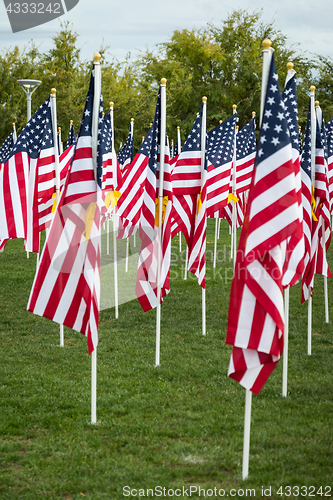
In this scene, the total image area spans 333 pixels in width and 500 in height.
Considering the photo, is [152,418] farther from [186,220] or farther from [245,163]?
[245,163]

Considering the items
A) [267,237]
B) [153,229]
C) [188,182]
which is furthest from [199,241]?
[267,237]

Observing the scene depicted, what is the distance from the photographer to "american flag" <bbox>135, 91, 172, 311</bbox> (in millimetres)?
7820

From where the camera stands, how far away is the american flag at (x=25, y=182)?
8320 mm

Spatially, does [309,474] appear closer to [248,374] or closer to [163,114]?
[248,374]

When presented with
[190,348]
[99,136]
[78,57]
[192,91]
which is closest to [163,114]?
[99,136]

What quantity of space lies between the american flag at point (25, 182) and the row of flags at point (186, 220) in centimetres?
2

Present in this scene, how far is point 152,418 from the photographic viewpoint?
20.3 feet

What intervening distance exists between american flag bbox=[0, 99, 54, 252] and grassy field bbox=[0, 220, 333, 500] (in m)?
2.03

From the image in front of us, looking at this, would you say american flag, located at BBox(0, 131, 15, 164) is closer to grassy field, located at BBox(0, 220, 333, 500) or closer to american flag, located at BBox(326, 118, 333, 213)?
grassy field, located at BBox(0, 220, 333, 500)

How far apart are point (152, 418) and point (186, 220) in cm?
385

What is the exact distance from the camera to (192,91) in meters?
43.6

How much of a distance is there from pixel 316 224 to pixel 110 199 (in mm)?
5238

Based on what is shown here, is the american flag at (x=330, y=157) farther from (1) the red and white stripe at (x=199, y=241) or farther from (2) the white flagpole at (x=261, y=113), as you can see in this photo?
(2) the white flagpole at (x=261, y=113)

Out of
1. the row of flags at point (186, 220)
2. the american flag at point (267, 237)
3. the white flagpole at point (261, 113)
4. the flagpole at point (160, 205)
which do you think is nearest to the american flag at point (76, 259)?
the row of flags at point (186, 220)
